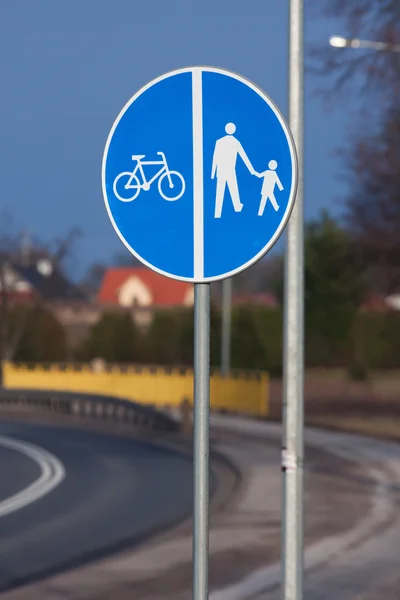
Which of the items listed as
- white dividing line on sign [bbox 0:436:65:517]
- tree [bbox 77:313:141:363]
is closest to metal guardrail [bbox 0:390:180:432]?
white dividing line on sign [bbox 0:436:65:517]

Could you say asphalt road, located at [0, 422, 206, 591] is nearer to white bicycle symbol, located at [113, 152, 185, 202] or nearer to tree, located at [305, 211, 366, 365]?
white bicycle symbol, located at [113, 152, 185, 202]

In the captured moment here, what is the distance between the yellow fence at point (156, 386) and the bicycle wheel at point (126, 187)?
114ft

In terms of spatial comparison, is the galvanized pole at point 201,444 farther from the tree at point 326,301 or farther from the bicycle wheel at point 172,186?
the tree at point 326,301

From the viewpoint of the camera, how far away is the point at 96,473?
22266 millimetres

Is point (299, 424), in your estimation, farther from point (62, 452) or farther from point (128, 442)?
point (128, 442)

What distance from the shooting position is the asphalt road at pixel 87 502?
523 inches

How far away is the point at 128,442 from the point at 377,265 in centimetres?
1085

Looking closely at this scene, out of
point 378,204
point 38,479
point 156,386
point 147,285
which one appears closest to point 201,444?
point 38,479

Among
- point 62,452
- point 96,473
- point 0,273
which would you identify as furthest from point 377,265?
point 0,273

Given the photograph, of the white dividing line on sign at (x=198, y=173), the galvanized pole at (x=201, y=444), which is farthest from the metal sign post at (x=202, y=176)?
the galvanized pole at (x=201, y=444)

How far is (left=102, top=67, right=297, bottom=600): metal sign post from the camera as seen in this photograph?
4523 millimetres

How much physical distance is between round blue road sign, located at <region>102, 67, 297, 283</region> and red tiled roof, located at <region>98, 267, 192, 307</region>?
132525mm

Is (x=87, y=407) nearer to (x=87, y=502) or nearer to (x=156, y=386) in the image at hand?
(x=156, y=386)

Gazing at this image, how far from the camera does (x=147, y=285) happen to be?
145125mm
